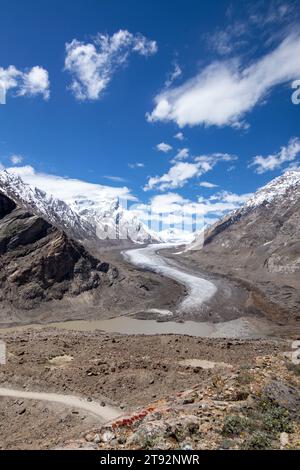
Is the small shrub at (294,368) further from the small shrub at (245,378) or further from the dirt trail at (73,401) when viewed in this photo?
the dirt trail at (73,401)

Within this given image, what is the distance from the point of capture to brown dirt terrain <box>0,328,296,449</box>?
61.5ft

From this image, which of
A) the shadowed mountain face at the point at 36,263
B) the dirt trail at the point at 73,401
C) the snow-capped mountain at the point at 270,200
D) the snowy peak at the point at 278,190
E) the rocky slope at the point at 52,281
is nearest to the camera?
the dirt trail at the point at 73,401

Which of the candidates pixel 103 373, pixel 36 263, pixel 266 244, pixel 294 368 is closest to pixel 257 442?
pixel 294 368

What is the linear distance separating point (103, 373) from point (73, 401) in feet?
13.2

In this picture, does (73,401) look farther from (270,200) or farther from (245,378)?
(270,200)

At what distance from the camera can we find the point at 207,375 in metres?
26.6

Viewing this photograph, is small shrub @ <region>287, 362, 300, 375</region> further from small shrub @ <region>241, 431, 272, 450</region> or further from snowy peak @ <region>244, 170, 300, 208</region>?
snowy peak @ <region>244, 170, 300, 208</region>

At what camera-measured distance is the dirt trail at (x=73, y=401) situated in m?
21.3

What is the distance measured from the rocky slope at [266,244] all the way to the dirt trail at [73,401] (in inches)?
1748

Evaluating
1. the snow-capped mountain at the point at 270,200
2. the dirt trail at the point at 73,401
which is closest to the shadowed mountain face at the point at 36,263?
the dirt trail at the point at 73,401

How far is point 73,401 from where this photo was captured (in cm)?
2297
